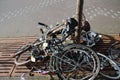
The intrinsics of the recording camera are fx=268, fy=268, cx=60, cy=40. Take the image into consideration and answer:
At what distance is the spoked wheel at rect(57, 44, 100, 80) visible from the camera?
4605mm

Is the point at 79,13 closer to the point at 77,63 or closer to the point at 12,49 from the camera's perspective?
the point at 77,63

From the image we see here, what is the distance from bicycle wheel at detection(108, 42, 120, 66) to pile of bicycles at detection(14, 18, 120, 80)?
27 mm

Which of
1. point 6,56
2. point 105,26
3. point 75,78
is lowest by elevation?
point 75,78

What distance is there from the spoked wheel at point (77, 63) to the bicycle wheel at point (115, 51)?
57cm

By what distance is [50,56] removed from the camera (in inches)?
189

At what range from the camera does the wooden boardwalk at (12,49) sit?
5.11m

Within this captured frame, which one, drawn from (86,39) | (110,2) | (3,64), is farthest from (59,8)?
(3,64)

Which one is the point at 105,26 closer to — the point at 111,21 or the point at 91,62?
the point at 111,21

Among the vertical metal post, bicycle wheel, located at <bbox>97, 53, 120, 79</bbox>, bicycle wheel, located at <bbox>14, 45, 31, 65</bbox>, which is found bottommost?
bicycle wheel, located at <bbox>97, 53, 120, 79</bbox>

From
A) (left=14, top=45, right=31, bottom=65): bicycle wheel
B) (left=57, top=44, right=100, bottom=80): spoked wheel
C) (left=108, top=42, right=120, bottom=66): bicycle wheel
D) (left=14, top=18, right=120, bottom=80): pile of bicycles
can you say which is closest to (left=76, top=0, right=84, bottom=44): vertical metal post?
(left=14, top=18, right=120, bottom=80): pile of bicycles

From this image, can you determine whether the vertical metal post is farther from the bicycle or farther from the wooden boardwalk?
the wooden boardwalk

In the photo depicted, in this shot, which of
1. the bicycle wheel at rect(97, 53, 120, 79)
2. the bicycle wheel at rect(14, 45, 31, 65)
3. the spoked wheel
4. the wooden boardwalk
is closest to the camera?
the spoked wheel

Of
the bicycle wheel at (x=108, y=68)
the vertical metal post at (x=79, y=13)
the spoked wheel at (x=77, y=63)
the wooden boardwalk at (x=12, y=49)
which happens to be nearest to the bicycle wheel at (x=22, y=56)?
the wooden boardwalk at (x=12, y=49)

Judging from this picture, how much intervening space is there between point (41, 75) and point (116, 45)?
1.65 metres
